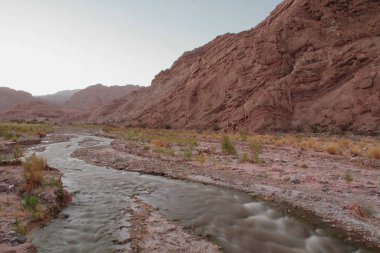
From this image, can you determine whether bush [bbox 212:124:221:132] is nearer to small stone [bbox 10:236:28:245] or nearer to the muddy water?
the muddy water

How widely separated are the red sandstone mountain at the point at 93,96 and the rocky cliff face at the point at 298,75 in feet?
288

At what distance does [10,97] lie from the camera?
137375 mm

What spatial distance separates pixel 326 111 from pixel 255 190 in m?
24.0

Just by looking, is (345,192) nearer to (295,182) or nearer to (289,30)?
(295,182)

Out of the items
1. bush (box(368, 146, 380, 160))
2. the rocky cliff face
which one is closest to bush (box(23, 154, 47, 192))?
bush (box(368, 146, 380, 160))

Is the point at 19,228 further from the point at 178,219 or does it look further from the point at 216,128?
the point at 216,128

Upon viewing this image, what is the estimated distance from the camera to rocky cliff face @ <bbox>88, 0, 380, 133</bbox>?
102ft

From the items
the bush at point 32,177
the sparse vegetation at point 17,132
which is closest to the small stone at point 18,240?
the bush at point 32,177

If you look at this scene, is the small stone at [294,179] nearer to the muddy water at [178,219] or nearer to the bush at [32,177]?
the muddy water at [178,219]

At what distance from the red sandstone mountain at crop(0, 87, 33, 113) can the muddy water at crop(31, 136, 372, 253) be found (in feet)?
437

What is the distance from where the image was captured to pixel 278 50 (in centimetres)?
3800

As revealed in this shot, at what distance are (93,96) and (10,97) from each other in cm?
3447

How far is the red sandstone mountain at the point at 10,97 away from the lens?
130250 mm

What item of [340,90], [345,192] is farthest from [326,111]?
[345,192]
